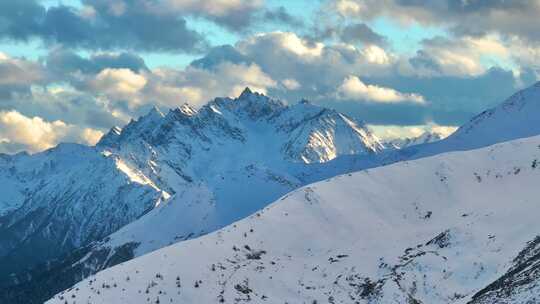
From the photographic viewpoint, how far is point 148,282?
101375 millimetres

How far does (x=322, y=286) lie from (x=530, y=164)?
53.0 metres

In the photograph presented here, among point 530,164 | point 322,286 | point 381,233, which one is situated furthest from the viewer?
point 530,164

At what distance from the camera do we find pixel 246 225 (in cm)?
12875

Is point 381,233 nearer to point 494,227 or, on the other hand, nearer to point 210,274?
point 494,227

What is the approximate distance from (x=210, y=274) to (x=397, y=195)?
49221 mm

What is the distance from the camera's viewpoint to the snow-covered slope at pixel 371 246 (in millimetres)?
98938

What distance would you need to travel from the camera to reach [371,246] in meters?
122

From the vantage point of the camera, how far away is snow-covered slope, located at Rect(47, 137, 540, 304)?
98.9 m

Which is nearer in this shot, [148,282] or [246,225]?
[148,282]

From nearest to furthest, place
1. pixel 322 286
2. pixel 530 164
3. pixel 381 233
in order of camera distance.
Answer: pixel 322 286 < pixel 381 233 < pixel 530 164

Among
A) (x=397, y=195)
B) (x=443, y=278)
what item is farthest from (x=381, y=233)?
(x=443, y=278)

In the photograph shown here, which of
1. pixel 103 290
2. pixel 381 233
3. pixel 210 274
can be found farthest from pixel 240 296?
pixel 381 233

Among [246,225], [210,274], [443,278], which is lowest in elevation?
[443,278]

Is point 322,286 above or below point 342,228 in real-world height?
below
